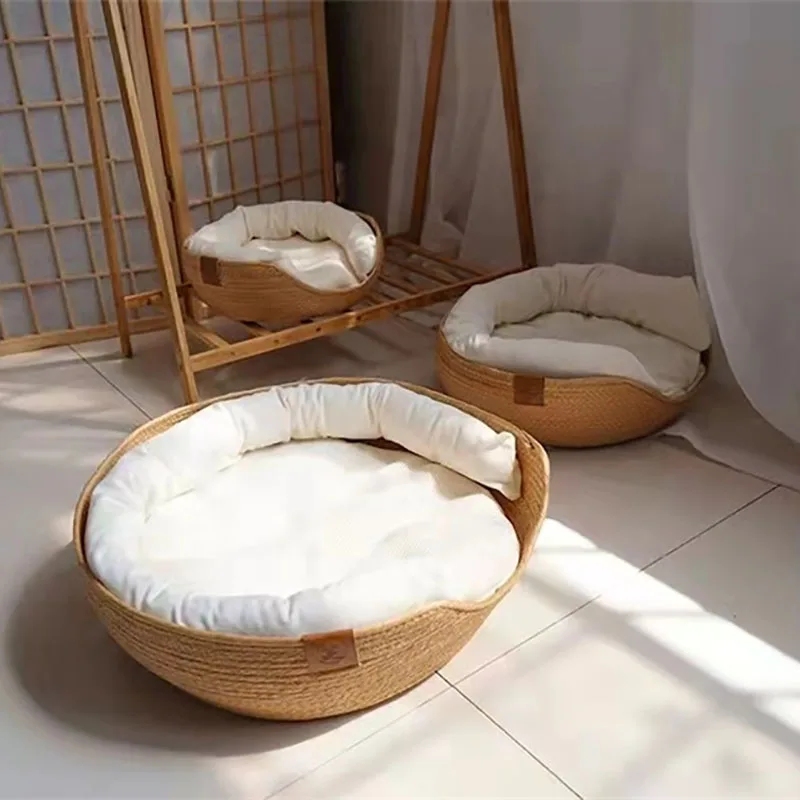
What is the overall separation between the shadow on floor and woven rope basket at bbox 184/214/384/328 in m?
0.62

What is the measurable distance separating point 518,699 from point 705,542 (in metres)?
0.41

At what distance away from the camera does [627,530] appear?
1444 millimetres

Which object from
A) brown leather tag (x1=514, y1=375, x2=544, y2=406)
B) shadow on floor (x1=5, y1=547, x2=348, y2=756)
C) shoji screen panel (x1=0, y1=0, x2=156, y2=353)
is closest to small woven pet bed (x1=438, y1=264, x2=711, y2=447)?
brown leather tag (x1=514, y1=375, x2=544, y2=406)

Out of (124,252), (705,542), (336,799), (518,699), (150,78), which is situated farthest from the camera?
(124,252)

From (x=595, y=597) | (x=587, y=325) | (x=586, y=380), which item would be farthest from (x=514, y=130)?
(x=595, y=597)

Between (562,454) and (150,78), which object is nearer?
(562,454)

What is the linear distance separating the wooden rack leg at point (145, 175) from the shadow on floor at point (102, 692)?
436 mm

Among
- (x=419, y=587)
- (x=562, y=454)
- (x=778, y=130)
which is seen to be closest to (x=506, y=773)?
(x=419, y=587)

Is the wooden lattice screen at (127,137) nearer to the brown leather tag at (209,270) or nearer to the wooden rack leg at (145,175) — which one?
the brown leather tag at (209,270)

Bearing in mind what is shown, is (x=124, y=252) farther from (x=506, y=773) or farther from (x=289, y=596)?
(x=506, y=773)

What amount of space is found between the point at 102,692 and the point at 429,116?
1.35 meters

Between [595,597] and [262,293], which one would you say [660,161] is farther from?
[595,597]

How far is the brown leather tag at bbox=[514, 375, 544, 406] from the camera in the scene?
1.55m

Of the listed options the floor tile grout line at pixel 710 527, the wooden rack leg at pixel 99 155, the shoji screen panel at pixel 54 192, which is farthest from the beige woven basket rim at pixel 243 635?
the shoji screen panel at pixel 54 192
